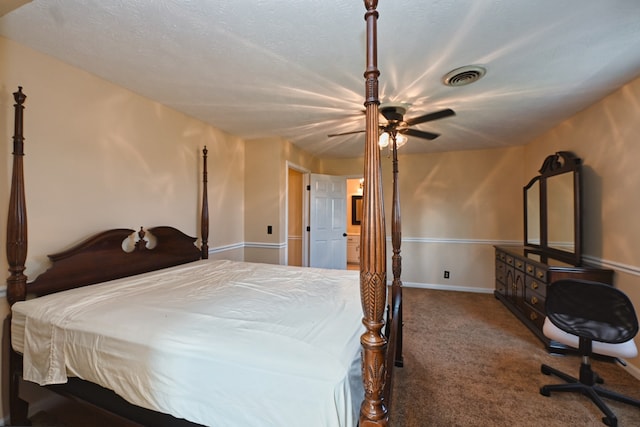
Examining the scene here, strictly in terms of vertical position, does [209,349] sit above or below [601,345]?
above

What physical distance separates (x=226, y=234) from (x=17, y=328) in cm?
214

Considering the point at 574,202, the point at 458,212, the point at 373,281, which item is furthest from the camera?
the point at 458,212

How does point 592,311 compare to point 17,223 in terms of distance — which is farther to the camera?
point 592,311

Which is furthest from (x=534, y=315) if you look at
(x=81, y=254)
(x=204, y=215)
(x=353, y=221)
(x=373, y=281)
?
(x=353, y=221)

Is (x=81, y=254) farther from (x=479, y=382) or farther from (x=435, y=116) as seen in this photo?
(x=479, y=382)

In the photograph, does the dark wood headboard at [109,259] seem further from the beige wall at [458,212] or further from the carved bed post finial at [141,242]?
the beige wall at [458,212]

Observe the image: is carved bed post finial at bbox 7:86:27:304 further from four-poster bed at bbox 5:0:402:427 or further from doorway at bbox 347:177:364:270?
doorway at bbox 347:177:364:270

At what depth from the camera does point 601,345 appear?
1845mm

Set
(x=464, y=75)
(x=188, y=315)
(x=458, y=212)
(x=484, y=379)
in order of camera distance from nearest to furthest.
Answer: (x=188, y=315)
(x=464, y=75)
(x=484, y=379)
(x=458, y=212)

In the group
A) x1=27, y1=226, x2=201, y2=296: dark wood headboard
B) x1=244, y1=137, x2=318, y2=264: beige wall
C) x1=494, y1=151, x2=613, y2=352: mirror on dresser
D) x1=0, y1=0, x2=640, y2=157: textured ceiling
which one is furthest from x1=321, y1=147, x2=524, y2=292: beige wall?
x1=27, y1=226, x2=201, y2=296: dark wood headboard

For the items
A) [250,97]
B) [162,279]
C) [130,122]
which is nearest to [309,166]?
[250,97]

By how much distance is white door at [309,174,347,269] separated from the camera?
14.6 ft

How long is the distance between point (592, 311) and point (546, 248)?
72.9 inches

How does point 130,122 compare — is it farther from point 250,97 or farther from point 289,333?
point 289,333
